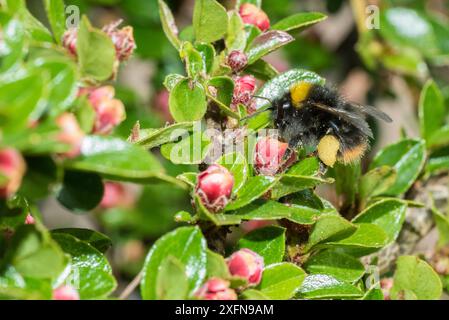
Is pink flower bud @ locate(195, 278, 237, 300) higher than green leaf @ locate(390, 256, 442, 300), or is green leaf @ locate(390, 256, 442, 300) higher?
pink flower bud @ locate(195, 278, 237, 300)

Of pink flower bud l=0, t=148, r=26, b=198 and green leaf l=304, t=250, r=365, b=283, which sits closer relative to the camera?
pink flower bud l=0, t=148, r=26, b=198

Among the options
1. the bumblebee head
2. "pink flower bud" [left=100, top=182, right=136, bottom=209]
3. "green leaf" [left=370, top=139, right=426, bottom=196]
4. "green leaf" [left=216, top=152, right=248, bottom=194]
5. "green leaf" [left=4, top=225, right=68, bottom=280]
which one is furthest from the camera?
"pink flower bud" [left=100, top=182, right=136, bottom=209]

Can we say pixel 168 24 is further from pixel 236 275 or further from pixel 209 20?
pixel 236 275

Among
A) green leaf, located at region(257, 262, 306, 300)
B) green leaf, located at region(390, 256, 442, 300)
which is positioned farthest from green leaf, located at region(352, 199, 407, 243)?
green leaf, located at region(257, 262, 306, 300)

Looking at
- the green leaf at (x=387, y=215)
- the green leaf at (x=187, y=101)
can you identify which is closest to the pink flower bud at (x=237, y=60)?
the green leaf at (x=187, y=101)

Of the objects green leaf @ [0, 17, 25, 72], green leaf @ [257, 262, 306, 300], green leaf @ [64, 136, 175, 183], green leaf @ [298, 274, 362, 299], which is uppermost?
green leaf @ [0, 17, 25, 72]

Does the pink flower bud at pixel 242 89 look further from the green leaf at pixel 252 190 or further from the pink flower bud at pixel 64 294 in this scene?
the pink flower bud at pixel 64 294

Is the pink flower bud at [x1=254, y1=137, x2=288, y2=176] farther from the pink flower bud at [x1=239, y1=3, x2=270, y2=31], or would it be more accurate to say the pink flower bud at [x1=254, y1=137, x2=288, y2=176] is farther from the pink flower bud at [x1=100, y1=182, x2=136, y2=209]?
the pink flower bud at [x1=100, y1=182, x2=136, y2=209]
